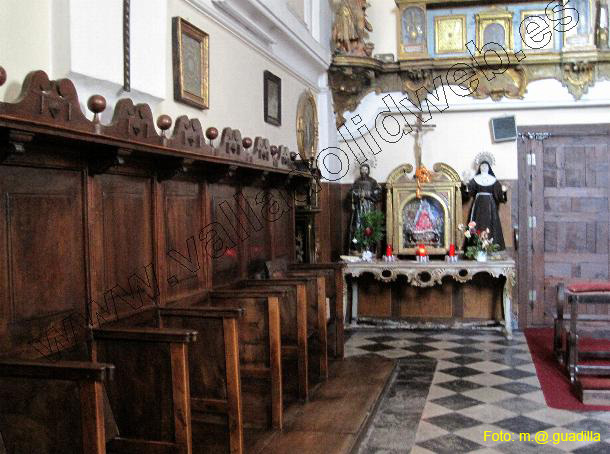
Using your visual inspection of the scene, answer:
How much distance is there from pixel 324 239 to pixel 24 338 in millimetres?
5251

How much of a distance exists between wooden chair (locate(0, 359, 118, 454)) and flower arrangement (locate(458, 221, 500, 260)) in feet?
19.4

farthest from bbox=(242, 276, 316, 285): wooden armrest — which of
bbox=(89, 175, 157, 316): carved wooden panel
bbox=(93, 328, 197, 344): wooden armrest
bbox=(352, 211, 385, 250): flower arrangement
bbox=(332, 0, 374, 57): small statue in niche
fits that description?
bbox=(332, 0, 374, 57): small statue in niche

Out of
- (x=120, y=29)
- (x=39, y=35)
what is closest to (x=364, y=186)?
(x=120, y=29)

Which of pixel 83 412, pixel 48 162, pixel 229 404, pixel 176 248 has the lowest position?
pixel 229 404

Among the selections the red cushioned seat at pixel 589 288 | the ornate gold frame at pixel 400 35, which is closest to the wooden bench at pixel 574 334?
the red cushioned seat at pixel 589 288

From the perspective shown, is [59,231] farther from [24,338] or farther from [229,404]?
Result: [229,404]

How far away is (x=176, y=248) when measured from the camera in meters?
4.28

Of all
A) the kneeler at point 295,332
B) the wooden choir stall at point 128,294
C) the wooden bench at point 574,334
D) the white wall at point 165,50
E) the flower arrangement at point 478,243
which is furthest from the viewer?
the flower arrangement at point 478,243

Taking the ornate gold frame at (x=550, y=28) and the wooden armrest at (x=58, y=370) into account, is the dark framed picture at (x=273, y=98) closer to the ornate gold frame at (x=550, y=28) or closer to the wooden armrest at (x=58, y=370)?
the ornate gold frame at (x=550, y=28)

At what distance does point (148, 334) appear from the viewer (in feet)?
9.85

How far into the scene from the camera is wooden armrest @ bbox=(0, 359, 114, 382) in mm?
2307

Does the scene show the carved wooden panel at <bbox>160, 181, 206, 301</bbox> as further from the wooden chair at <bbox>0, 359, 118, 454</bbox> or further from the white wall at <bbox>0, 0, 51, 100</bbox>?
the wooden chair at <bbox>0, 359, 118, 454</bbox>

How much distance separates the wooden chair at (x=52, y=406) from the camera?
2332 mm

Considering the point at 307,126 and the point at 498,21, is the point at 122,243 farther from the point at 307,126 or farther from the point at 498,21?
the point at 498,21
